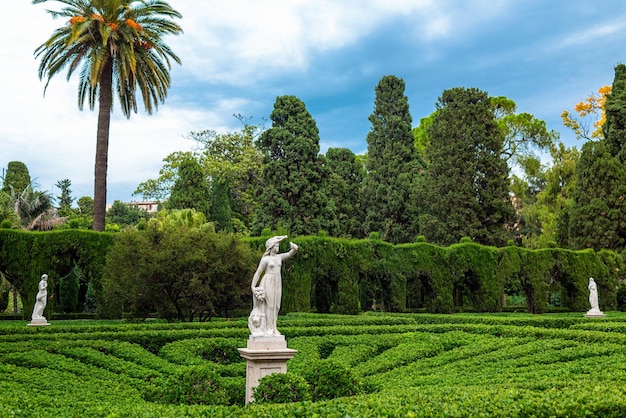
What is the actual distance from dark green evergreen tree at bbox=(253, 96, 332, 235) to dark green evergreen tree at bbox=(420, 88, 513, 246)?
6958 millimetres

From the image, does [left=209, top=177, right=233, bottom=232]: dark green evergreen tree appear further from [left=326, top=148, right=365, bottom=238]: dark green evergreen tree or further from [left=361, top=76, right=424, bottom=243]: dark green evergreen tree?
[left=361, top=76, right=424, bottom=243]: dark green evergreen tree

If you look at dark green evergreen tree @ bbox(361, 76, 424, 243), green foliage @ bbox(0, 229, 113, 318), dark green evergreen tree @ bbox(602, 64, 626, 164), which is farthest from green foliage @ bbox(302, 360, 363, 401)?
dark green evergreen tree @ bbox(602, 64, 626, 164)

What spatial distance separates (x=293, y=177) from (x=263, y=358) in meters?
26.7

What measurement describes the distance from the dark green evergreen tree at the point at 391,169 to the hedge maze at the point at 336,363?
20279 millimetres

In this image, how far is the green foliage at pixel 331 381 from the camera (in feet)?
27.8

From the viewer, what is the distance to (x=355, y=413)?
5.56 m

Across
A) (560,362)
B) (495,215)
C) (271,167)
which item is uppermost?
(271,167)

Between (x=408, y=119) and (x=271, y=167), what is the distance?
38.2 ft

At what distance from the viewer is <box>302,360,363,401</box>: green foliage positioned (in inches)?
334

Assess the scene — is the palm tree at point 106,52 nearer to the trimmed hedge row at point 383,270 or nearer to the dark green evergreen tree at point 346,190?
the trimmed hedge row at point 383,270

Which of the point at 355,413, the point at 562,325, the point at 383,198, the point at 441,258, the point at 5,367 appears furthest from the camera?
the point at 383,198

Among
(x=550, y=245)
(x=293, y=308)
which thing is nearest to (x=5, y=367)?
(x=293, y=308)

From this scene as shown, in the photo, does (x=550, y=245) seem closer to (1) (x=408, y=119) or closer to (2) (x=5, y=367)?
(1) (x=408, y=119)

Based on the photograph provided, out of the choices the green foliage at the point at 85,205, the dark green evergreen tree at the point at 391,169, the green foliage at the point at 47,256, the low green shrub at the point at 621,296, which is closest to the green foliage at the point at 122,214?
the green foliage at the point at 85,205
